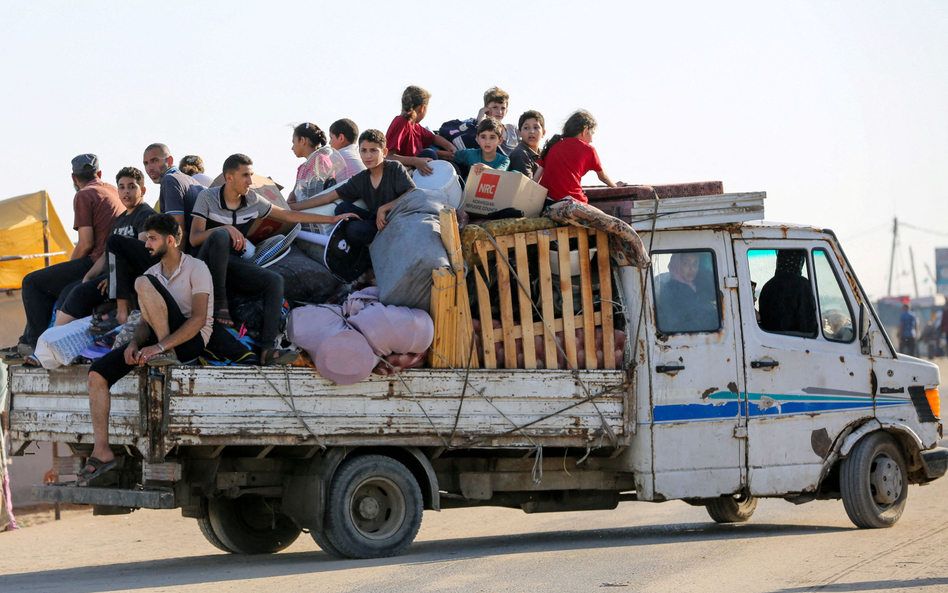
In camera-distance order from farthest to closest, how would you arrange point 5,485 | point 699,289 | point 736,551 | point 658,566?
point 5,485 → point 699,289 → point 736,551 → point 658,566

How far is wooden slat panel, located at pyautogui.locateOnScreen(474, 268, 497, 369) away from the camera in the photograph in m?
7.36

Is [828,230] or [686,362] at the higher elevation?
[828,230]

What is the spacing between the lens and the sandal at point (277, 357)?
6.60m

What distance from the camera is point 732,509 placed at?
9312 millimetres

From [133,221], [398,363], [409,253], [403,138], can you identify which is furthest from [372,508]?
[403,138]

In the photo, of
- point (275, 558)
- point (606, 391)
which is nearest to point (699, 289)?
point (606, 391)

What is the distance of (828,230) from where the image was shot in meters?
8.56

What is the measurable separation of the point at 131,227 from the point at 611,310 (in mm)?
3520

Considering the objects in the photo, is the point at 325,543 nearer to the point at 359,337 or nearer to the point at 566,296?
the point at 359,337

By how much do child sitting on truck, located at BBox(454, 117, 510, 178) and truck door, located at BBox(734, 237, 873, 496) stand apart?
78.8 inches

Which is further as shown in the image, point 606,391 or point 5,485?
point 5,485

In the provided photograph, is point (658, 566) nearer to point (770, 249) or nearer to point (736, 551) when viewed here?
point (736, 551)

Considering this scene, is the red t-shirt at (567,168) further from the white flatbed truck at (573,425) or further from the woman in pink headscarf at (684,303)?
the woman in pink headscarf at (684,303)

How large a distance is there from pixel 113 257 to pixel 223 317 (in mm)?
846
